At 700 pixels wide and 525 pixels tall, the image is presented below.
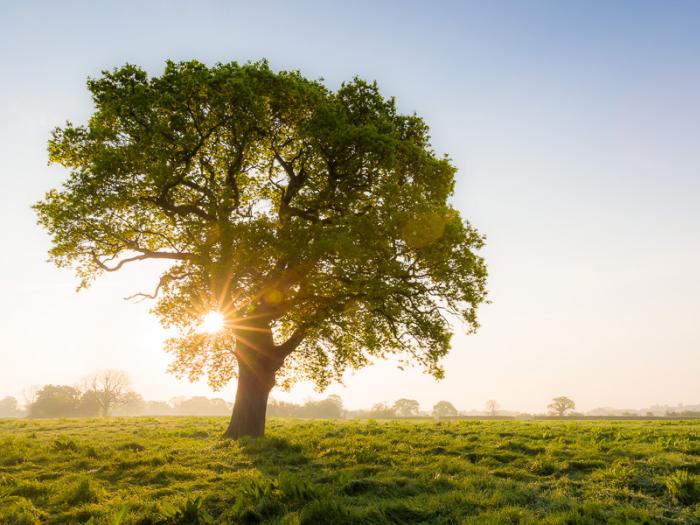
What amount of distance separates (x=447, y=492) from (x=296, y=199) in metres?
15.1

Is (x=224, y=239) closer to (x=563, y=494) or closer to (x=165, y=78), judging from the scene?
(x=165, y=78)

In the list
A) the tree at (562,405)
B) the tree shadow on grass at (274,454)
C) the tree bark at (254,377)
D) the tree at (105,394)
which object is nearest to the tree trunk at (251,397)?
the tree bark at (254,377)

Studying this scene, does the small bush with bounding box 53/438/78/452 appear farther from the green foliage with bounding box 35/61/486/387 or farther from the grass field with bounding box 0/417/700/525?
the green foliage with bounding box 35/61/486/387

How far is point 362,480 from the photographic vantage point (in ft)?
38.6

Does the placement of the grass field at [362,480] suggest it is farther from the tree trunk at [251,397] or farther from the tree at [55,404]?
the tree at [55,404]

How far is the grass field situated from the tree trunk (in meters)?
2.15

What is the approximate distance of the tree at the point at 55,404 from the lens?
8169cm

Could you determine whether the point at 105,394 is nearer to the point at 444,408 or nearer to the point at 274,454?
the point at 274,454

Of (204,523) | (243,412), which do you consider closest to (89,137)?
(243,412)

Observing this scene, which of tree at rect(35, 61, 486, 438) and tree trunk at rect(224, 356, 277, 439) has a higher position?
tree at rect(35, 61, 486, 438)

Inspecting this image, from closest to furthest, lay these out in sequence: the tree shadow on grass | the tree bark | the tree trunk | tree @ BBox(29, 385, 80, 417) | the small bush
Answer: the tree shadow on grass, the small bush, the tree trunk, the tree bark, tree @ BBox(29, 385, 80, 417)

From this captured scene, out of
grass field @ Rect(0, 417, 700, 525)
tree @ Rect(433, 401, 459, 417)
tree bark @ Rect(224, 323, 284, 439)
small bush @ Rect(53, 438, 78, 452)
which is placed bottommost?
tree @ Rect(433, 401, 459, 417)

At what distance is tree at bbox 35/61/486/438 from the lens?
18.3 m

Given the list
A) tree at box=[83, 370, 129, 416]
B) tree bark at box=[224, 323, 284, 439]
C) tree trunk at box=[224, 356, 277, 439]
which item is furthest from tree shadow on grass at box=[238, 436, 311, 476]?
tree at box=[83, 370, 129, 416]
